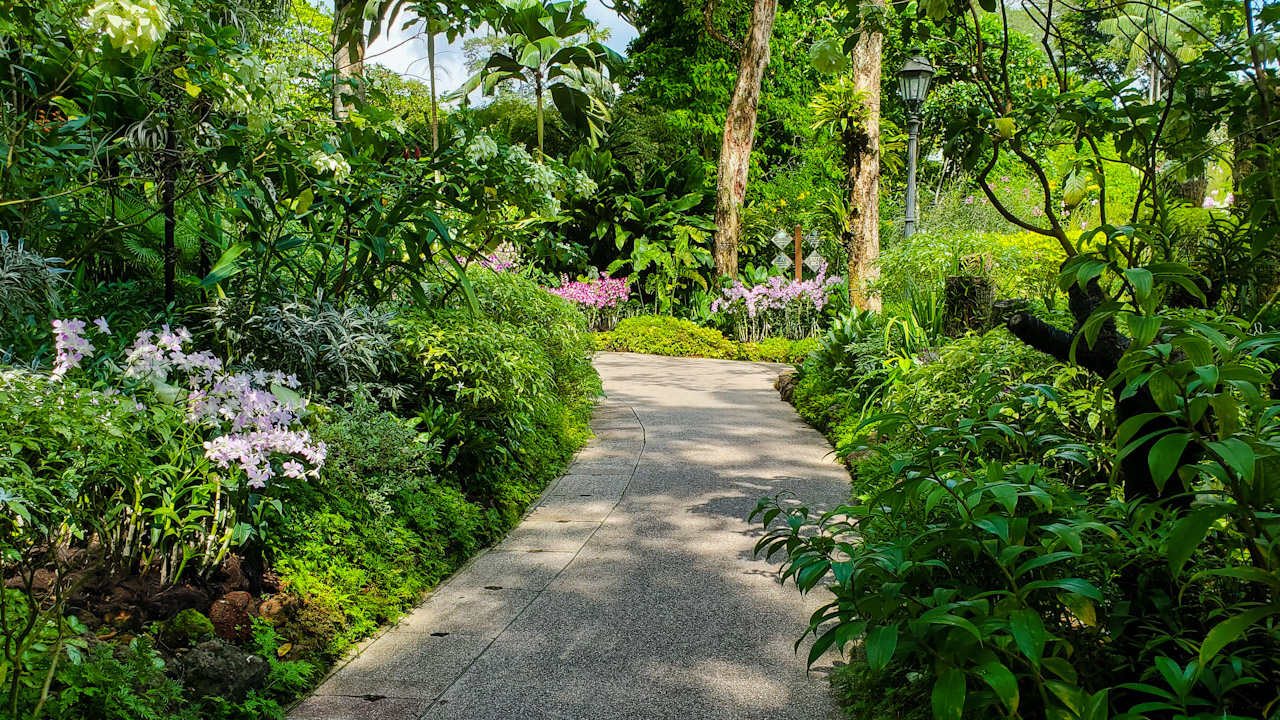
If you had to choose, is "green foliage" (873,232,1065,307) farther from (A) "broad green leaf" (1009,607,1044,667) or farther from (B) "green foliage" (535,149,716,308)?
(A) "broad green leaf" (1009,607,1044,667)

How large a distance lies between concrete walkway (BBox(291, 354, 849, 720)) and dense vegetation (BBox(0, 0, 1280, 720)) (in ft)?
0.61

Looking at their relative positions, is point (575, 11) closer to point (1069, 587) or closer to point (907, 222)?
point (907, 222)

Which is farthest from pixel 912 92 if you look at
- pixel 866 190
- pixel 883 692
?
pixel 883 692

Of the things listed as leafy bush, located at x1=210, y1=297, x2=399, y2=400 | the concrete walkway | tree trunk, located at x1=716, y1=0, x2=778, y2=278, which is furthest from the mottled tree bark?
leafy bush, located at x1=210, y1=297, x2=399, y2=400

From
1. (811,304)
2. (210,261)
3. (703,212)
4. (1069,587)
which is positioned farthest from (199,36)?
(703,212)

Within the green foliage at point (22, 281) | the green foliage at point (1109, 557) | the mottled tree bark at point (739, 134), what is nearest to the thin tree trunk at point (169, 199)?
the green foliage at point (22, 281)

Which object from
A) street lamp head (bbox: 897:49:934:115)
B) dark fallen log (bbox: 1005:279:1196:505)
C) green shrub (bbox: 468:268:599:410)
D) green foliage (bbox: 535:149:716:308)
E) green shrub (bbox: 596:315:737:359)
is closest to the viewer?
dark fallen log (bbox: 1005:279:1196:505)

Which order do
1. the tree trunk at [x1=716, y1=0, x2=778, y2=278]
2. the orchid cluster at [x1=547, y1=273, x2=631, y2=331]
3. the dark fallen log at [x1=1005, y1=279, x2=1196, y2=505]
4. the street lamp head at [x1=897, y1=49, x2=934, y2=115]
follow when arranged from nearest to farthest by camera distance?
the dark fallen log at [x1=1005, y1=279, x2=1196, y2=505]
the street lamp head at [x1=897, y1=49, x2=934, y2=115]
the tree trunk at [x1=716, y1=0, x2=778, y2=278]
the orchid cluster at [x1=547, y1=273, x2=631, y2=331]

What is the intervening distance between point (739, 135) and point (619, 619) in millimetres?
12254

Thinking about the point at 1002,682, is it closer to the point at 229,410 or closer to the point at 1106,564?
the point at 1106,564

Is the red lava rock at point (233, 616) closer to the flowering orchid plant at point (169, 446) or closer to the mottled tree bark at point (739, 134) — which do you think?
the flowering orchid plant at point (169, 446)

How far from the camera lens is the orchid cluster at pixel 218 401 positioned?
2846mm

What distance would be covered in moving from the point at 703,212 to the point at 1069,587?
51.3ft

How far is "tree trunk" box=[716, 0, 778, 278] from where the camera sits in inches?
548
